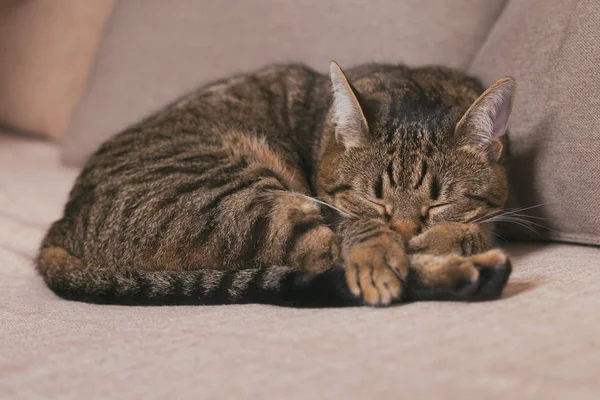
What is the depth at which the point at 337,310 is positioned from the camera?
1067 mm

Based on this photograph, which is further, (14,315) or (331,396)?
(14,315)

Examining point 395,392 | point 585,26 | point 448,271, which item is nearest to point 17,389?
point 395,392

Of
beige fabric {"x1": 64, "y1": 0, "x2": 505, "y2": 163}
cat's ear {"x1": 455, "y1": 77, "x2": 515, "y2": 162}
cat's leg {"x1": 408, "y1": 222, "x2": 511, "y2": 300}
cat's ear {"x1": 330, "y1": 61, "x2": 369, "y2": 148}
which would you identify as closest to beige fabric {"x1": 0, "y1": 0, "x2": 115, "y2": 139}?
beige fabric {"x1": 64, "y1": 0, "x2": 505, "y2": 163}

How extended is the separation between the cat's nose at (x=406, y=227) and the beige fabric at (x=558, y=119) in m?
0.33

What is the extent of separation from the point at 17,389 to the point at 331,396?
433 mm

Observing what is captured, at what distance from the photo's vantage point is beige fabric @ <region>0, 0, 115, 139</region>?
2764mm

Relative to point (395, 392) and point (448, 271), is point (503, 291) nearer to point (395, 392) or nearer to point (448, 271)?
point (448, 271)

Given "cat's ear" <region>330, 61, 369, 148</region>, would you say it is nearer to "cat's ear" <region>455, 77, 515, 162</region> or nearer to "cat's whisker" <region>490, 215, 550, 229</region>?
"cat's ear" <region>455, 77, 515, 162</region>

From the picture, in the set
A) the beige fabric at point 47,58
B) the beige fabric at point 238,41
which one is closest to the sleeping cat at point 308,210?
the beige fabric at point 238,41

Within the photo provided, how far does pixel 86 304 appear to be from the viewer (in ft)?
4.21

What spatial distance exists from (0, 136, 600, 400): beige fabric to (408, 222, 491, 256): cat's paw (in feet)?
0.33

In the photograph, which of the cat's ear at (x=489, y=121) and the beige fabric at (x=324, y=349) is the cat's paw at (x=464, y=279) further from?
the cat's ear at (x=489, y=121)

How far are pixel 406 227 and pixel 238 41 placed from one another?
122cm

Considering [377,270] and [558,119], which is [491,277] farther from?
[558,119]
